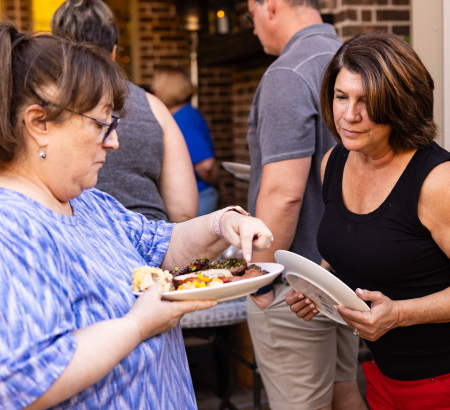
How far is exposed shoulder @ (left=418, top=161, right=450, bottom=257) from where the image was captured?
184cm

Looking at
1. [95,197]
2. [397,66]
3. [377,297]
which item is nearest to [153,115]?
[95,197]

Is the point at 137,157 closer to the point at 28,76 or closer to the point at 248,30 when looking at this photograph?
the point at 28,76

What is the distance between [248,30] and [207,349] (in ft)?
9.05

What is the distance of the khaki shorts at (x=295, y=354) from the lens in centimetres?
268

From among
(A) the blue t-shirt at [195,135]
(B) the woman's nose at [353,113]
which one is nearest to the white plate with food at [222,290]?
(B) the woman's nose at [353,113]

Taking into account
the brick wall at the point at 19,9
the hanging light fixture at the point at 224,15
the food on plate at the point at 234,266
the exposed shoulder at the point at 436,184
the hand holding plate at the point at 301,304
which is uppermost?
the brick wall at the point at 19,9

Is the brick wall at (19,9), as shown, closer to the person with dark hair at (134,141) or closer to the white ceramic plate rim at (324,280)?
the person with dark hair at (134,141)

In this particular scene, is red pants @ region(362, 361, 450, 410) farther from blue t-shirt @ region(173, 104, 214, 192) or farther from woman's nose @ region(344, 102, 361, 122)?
blue t-shirt @ region(173, 104, 214, 192)

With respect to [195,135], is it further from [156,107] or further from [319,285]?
[319,285]

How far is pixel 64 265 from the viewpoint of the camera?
1377 millimetres

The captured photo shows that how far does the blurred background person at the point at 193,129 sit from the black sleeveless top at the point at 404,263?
2.76 metres

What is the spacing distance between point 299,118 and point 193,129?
2276 millimetres

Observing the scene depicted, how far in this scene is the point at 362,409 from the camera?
2.97 metres

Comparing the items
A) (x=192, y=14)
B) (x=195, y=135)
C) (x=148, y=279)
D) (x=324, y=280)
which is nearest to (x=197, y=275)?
(x=148, y=279)
